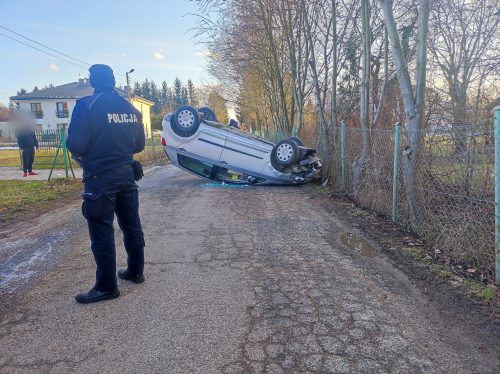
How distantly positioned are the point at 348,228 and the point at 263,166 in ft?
15.1

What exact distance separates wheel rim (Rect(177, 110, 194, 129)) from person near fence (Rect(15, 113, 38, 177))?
5600 mm

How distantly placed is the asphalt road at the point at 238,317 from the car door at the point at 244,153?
5008 mm

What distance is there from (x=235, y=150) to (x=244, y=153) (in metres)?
0.26

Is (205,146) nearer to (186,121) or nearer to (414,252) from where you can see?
(186,121)

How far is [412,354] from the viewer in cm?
282

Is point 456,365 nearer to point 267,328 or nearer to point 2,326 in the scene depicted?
point 267,328

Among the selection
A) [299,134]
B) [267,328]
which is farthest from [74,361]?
[299,134]

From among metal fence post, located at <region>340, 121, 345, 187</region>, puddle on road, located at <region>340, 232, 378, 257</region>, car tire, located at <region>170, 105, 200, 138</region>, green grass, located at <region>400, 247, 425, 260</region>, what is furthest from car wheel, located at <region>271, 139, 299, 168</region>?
green grass, located at <region>400, 247, 425, 260</region>

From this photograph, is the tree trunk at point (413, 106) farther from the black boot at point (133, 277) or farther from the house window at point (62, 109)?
the house window at point (62, 109)

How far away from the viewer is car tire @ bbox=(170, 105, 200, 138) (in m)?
10.8

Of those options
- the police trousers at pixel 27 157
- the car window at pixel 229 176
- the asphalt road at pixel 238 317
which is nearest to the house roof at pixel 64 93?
the police trousers at pixel 27 157

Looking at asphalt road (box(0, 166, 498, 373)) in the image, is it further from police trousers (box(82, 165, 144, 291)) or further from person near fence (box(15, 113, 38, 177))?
person near fence (box(15, 113, 38, 177))

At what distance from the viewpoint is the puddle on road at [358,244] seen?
5184 mm

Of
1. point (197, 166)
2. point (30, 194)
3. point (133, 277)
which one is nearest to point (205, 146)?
point (197, 166)
